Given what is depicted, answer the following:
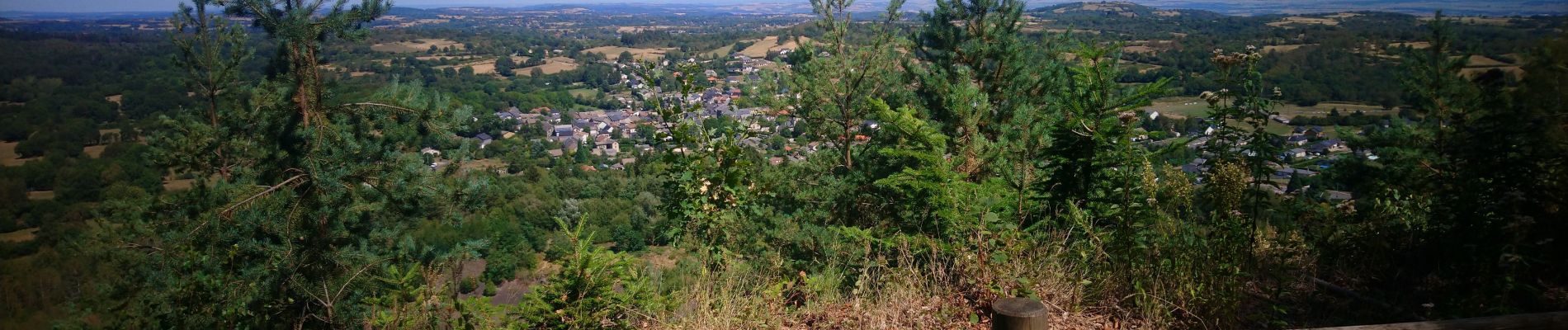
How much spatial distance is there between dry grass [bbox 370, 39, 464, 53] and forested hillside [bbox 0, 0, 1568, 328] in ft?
161

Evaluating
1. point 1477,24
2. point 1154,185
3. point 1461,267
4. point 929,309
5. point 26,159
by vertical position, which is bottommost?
point 26,159

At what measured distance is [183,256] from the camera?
617cm

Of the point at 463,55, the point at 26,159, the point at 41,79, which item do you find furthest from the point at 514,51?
the point at 26,159

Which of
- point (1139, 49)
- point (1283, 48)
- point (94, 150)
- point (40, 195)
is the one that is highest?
point (1139, 49)

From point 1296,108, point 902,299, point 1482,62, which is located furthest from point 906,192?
point 1296,108

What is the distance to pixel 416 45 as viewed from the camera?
65.1 meters

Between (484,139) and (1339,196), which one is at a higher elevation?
(1339,196)

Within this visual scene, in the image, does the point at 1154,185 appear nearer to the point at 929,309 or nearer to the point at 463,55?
the point at 929,309

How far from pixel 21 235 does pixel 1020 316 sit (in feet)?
93.7

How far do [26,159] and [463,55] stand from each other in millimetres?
39988

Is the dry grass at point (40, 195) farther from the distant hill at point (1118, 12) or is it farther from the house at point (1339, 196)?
the distant hill at point (1118, 12)

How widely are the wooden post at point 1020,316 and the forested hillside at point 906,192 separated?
70 centimetres

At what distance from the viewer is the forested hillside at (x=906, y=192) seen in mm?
2957

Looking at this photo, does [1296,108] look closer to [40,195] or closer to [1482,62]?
[1482,62]
